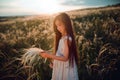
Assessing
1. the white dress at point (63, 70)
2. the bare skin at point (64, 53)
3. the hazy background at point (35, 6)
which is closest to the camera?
the bare skin at point (64, 53)

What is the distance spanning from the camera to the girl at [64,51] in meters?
2.93

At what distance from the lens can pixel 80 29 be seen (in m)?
4.25

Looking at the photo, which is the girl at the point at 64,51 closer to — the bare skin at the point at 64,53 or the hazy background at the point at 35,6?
the bare skin at the point at 64,53

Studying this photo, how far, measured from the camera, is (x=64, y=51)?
292cm

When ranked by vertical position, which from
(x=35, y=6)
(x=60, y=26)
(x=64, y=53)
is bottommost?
(x=64, y=53)

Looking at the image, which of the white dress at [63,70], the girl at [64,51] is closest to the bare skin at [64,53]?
the girl at [64,51]

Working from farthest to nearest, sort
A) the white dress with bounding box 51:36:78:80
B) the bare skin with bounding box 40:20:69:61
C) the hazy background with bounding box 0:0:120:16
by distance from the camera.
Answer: the hazy background with bounding box 0:0:120:16
the white dress with bounding box 51:36:78:80
the bare skin with bounding box 40:20:69:61

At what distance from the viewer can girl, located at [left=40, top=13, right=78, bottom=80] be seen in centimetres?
293

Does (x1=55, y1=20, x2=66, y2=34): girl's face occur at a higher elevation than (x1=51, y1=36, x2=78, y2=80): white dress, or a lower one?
higher

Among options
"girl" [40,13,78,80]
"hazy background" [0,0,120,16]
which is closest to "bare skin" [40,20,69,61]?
"girl" [40,13,78,80]

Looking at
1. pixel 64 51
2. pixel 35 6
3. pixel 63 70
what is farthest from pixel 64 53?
pixel 35 6

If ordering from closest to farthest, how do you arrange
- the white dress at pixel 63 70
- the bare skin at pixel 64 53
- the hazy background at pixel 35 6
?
1. the bare skin at pixel 64 53
2. the white dress at pixel 63 70
3. the hazy background at pixel 35 6

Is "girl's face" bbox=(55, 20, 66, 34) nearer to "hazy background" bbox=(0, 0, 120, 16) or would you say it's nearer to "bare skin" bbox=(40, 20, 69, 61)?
"bare skin" bbox=(40, 20, 69, 61)

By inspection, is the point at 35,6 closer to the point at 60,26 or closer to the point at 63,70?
the point at 60,26
